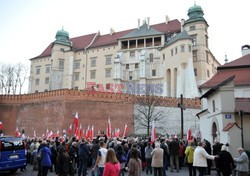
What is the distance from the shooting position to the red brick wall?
128 ft

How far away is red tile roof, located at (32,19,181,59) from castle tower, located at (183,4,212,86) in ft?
15.2

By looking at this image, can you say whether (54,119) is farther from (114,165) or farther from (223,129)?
(114,165)

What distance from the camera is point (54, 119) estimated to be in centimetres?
3881

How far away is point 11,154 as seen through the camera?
13227 millimetres

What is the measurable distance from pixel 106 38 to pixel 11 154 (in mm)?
58676

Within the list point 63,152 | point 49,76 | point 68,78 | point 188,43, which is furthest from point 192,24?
point 63,152

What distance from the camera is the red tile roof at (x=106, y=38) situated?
61.3 m

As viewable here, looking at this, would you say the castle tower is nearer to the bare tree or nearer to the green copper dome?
the bare tree

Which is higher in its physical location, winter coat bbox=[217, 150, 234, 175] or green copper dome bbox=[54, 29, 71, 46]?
green copper dome bbox=[54, 29, 71, 46]

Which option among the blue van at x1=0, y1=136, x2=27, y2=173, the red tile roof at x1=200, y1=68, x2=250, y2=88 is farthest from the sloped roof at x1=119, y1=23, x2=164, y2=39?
the blue van at x1=0, y1=136, x2=27, y2=173

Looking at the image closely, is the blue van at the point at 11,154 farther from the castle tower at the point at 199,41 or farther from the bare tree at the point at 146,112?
the castle tower at the point at 199,41

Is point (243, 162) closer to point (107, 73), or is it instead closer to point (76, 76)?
point (107, 73)

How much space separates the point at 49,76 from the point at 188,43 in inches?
1451

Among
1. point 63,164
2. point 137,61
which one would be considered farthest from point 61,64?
point 63,164
